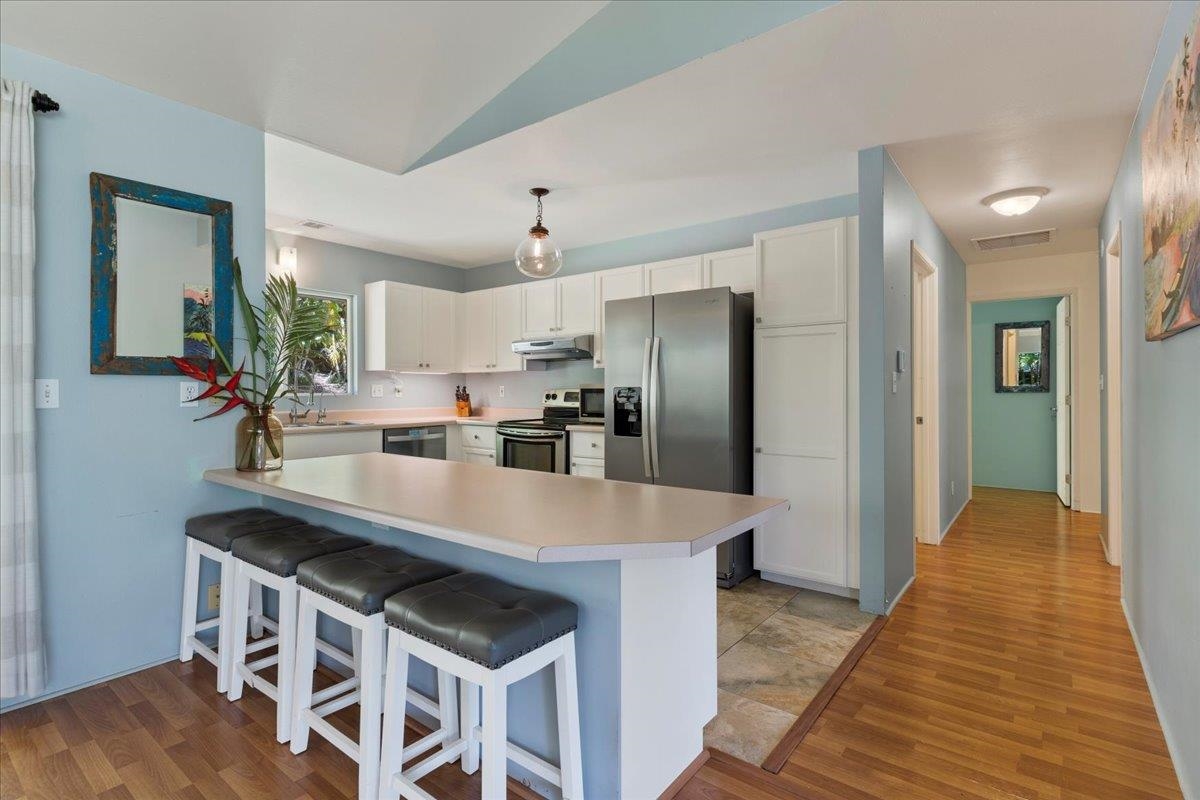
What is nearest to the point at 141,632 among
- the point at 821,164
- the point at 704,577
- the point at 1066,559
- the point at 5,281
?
the point at 5,281

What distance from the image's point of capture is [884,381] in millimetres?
2949

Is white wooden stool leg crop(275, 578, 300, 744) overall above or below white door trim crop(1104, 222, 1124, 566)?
below

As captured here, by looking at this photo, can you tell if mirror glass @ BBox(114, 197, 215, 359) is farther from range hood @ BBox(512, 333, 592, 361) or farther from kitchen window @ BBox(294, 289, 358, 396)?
range hood @ BBox(512, 333, 592, 361)

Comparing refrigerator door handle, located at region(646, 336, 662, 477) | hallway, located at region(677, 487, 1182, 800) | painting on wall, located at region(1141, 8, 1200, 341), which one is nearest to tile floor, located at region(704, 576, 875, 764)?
hallway, located at region(677, 487, 1182, 800)

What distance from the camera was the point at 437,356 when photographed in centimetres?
543

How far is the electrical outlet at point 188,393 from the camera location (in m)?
2.51

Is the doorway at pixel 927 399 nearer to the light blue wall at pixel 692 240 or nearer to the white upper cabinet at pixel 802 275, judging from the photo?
the light blue wall at pixel 692 240

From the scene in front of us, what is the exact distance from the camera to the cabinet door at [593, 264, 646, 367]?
436 cm

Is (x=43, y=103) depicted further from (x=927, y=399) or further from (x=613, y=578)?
(x=927, y=399)

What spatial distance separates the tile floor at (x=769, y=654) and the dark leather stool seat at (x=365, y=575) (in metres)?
1.10

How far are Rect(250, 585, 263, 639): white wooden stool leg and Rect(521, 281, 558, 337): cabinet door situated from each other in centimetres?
300

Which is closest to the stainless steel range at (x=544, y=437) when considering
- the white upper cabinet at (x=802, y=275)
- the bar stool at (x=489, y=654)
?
the white upper cabinet at (x=802, y=275)

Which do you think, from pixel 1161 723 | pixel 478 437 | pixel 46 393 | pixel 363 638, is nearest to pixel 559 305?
pixel 478 437

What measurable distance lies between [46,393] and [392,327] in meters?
2.95
